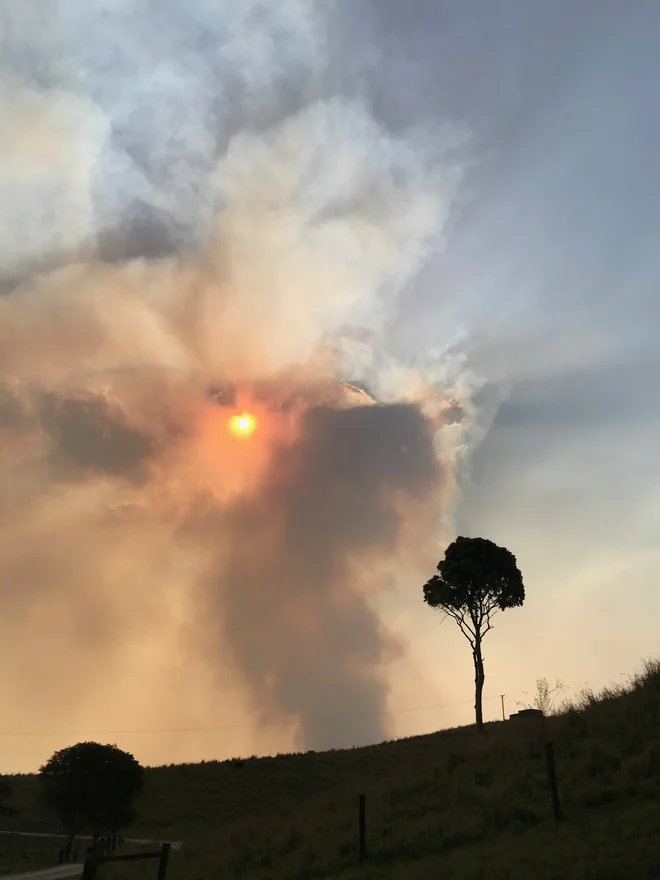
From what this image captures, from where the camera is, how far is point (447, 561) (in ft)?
161

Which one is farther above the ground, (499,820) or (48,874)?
(499,820)

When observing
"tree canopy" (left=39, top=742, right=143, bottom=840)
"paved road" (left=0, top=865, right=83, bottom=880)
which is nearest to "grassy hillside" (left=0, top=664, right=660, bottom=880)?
"paved road" (left=0, top=865, right=83, bottom=880)

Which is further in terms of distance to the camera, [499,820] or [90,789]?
[90,789]

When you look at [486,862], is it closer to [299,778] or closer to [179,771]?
[299,778]

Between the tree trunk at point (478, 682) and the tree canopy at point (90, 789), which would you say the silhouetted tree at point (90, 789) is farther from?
the tree trunk at point (478, 682)

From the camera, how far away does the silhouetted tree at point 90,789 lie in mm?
44844

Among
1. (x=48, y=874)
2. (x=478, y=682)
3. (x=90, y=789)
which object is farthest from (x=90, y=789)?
(x=478, y=682)

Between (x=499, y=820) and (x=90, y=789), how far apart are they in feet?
134

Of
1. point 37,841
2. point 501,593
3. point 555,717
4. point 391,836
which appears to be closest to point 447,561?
point 501,593

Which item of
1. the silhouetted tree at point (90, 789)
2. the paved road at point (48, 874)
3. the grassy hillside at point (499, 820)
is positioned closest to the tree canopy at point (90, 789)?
the silhouetted tree at point (90, 789)

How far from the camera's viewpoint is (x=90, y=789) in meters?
45.3

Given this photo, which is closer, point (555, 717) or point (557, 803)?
point (557, 803)

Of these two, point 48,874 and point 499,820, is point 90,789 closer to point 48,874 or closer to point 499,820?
point 48,874

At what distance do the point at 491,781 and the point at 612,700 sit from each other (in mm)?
7757
